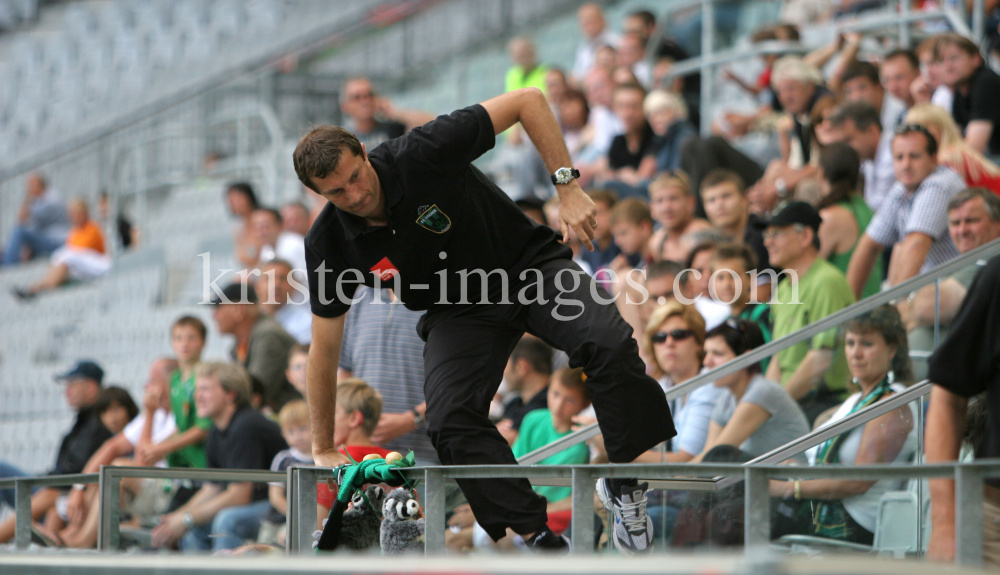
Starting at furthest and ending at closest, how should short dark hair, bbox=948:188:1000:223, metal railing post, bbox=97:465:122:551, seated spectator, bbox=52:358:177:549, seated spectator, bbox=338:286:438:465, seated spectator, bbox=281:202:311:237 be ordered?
seated spectator, bbox=281:202:311:237 → seated spectator, bbox=52:358:177:549 → seated spectator, bbox=338:286:438:465 → short dark hair, bbox=948:188:1000:223 → metal railing post, bbox=97:465:122:551

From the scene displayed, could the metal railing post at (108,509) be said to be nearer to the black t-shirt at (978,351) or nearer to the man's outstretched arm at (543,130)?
the man's outstretched arm at (543,130)

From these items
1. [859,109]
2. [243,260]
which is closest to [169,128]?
[243,260]

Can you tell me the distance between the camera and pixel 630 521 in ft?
10.5

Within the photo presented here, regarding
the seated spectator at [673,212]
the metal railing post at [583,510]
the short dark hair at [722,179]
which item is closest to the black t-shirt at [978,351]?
the metal railing post at [583,510]

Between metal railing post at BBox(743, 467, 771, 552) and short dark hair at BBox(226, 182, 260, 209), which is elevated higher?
short dark hair at BBox(226, 182, 260, 209)

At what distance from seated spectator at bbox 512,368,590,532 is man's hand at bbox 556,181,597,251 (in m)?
1.21

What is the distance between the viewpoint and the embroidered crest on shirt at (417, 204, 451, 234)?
3438 millimetres

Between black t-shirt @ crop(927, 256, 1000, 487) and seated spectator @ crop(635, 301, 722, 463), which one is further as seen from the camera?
seated spectator @ crop(635, 301, 722, 463)

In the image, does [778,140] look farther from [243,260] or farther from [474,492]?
[474,492]

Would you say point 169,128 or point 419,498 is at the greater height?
point 169,128

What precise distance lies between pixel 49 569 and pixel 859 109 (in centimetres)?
538

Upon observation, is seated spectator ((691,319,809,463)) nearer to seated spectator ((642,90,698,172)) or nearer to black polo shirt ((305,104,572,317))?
black polo shirt ((305,104,572,317))

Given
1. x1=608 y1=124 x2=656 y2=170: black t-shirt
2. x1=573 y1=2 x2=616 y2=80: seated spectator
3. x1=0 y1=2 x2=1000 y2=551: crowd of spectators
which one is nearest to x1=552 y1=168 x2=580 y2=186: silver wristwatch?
x1=0 y1=2 x2=1000 y2=551: crowd of spectators

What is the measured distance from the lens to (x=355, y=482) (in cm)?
317
